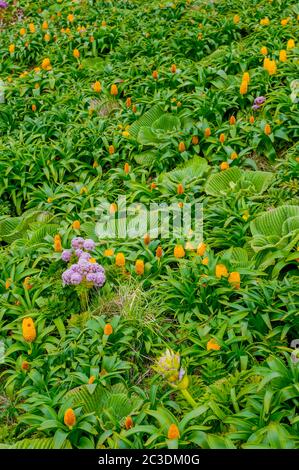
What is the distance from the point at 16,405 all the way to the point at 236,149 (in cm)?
255

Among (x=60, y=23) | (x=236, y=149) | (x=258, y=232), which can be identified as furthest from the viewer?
(x=60, y=23)

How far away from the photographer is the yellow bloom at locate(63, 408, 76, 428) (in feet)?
8.93

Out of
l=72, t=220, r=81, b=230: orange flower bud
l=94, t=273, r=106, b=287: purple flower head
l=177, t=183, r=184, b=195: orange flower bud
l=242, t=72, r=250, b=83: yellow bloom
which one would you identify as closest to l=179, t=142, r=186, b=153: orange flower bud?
l=177, t=183, r=184, b=195: orange flower bud

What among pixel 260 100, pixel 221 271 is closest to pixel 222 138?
pixel 260 100

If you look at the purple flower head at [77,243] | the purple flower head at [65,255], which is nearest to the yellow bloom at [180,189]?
the purple flower head at [77,243]

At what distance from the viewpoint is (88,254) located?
11.5ft

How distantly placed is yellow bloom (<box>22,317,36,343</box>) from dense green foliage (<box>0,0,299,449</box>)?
4cm

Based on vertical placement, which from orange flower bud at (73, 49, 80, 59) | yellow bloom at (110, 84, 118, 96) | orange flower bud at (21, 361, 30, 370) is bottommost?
orange flower bud at (21, 361, 30, 370)

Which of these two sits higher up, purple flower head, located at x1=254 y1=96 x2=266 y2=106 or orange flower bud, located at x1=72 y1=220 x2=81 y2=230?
purple flower head, located at x1=254 y1=96 x2=266 y2=106

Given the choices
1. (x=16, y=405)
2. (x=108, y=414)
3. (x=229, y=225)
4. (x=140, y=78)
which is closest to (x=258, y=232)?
(x=229, y=225)

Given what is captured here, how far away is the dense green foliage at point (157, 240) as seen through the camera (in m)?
2.84

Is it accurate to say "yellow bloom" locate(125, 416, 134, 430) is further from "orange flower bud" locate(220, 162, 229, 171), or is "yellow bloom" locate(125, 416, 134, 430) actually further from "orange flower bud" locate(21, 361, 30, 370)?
"orange flower bud" locate(220, 162, 229, 171)
